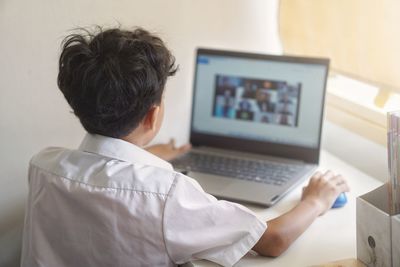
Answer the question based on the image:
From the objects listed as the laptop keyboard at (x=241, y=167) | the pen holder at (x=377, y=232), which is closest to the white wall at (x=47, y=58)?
the laptop keyboard at (x=241, y=167)

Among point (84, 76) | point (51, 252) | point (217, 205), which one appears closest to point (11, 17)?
point (84, 76)

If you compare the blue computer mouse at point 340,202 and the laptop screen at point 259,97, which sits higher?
the laptop screen at point 259,97

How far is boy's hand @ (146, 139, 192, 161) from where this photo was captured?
4.44ft

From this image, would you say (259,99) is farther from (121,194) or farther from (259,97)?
(121,194)

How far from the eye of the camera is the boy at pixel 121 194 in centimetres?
84

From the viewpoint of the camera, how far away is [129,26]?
52.9 inches

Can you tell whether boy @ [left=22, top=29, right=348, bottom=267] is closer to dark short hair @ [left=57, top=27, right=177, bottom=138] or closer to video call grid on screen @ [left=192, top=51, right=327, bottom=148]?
dark short hair @ [left=57, top=27, right=177, bottom=138]

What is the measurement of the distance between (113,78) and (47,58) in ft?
1.50

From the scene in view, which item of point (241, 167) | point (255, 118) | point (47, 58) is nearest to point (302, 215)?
point (241, 167)

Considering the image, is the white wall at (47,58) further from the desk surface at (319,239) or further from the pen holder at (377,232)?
the pen holder at (377,232)

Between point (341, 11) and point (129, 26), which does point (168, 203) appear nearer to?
point (129, 26)

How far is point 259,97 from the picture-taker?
1342 millimetres

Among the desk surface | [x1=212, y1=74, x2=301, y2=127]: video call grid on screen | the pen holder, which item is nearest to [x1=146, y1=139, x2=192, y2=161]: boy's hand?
[x1=212, y1=74, x2=301, y2=127]: video call grid on screen

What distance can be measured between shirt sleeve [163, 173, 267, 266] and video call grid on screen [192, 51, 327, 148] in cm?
49
